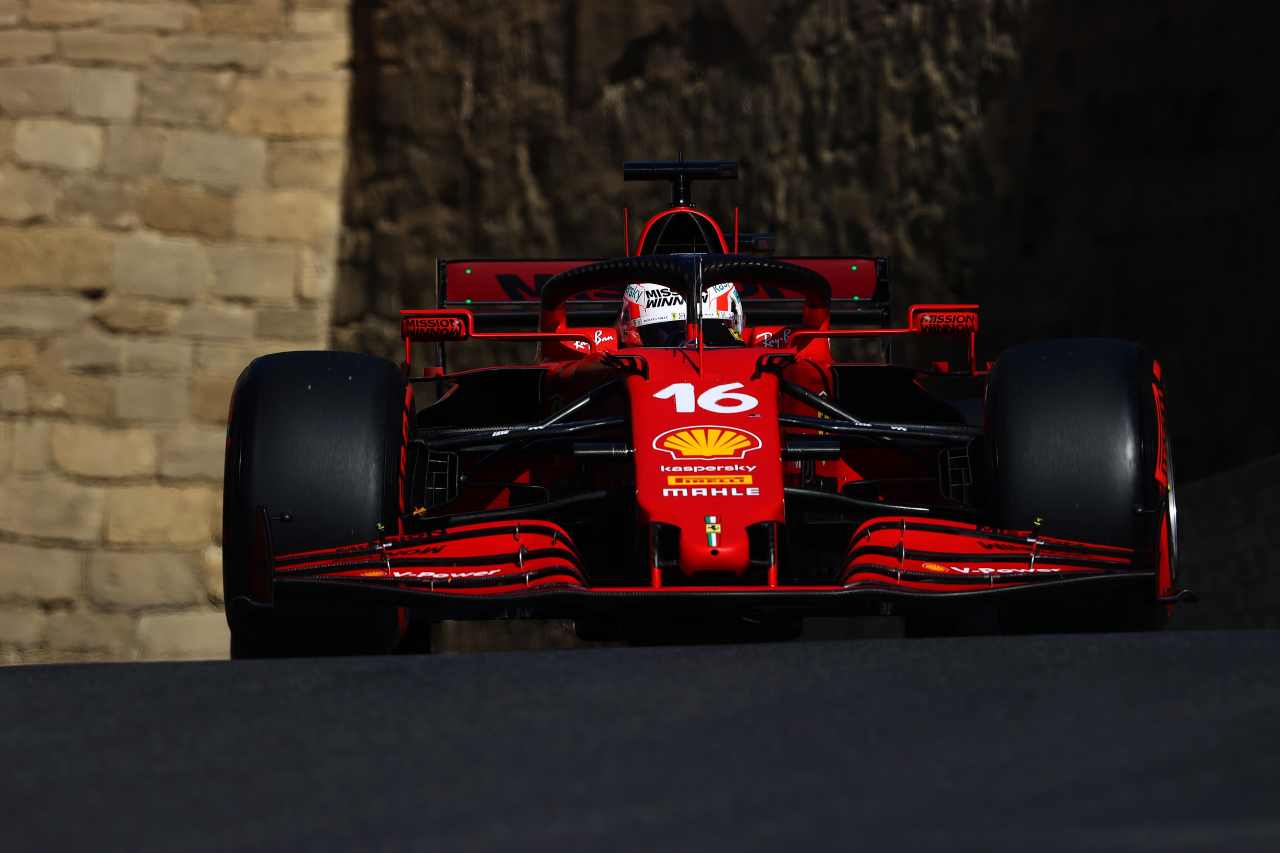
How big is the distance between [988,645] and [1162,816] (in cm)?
144

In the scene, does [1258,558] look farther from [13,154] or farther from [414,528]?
[13,154]

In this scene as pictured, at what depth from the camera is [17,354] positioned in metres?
11.0

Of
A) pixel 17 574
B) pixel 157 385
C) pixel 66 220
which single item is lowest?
pixel 17 574

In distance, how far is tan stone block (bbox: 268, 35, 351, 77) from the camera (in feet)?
38.2

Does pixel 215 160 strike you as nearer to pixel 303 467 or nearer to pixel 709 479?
pixel 303 467

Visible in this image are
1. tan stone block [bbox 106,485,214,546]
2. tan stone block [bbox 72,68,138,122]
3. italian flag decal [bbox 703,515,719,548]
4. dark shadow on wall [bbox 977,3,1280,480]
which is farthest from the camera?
tan stone block [bbox 72,68,138,122]

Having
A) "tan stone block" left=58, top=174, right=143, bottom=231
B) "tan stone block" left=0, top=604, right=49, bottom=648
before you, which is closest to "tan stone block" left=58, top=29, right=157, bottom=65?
"tan stone block" left=58, top=174, right=143, bottom=231

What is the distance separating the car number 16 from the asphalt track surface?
1.17m

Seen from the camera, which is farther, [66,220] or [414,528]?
[66,220]

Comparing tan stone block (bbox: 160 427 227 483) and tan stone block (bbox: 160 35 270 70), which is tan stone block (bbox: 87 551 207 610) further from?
tan stone block (bbox: 160 35 270 70)

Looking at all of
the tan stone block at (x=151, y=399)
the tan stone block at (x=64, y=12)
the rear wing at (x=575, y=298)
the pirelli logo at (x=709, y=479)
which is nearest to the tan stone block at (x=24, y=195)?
the tan stone block at (x=64, y=12)

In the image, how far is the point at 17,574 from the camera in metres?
10.8

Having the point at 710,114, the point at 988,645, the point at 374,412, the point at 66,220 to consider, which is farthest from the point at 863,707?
the point at 66,220

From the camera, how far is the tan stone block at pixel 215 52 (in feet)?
37.6
